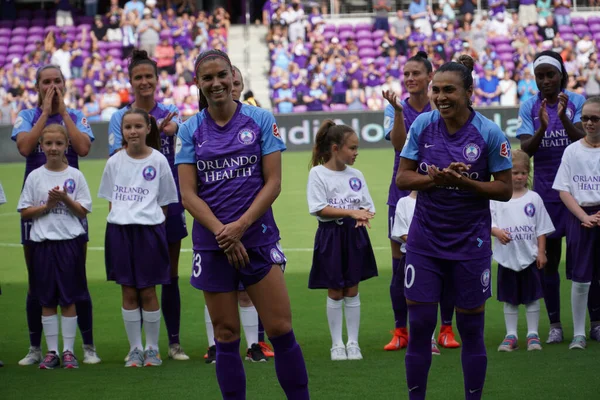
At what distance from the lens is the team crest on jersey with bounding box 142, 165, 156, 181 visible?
7152 millimetres

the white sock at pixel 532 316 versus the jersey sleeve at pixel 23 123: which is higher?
the jersey sleeve at pixel 23 123

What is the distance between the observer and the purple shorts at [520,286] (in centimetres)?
736

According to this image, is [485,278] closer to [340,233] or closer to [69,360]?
[340,233]

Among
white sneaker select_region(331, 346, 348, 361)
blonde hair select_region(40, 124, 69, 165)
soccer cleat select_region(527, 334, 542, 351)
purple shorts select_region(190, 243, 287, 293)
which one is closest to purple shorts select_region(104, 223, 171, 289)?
blonde hair select_region(40, 124, 69, 165)

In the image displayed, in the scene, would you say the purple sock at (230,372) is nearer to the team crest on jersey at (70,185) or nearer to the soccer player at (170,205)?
the soccer player at (170,205)

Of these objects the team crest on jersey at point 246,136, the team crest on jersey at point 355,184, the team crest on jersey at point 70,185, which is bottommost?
the team crest on jersey at point 355,184

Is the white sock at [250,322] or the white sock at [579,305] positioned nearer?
the white sock at [250,322]

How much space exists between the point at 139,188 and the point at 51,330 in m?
1.23

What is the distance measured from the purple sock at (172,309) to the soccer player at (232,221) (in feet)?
7.11

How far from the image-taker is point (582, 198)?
7406mm

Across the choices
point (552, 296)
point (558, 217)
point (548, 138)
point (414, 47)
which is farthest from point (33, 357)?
point (414, 47)

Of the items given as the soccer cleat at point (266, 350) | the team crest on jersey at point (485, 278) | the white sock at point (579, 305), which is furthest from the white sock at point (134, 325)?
the white sock at point (579, 305)

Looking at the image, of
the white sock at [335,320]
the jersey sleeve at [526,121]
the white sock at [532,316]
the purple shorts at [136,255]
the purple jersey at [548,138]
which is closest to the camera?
the purple shorts at [136,255]

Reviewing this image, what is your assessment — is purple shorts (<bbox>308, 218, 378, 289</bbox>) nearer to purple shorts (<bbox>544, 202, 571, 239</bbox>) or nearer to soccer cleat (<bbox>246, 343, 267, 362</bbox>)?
soccer cleat (<bbox>246, 343, 267, 362</bbox>)
